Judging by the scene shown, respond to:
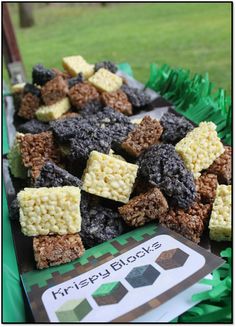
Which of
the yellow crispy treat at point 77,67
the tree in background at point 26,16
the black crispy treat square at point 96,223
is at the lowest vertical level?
the black crispy treat square at point 96,223

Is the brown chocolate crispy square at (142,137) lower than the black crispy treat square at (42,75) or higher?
lower

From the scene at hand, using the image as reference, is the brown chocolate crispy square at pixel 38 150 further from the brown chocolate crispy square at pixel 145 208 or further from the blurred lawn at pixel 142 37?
the blurred lawn at pixel 142 37

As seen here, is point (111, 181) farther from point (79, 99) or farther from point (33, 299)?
point (79, 99)

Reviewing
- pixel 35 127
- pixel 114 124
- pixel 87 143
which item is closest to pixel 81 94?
pixel 35 127

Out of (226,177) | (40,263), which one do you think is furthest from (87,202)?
(226,177)

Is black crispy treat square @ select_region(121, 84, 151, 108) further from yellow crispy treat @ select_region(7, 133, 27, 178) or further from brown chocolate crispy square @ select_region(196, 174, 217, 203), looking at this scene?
brown chocolate crispy square @ select_region(196, 174, 217, 203)

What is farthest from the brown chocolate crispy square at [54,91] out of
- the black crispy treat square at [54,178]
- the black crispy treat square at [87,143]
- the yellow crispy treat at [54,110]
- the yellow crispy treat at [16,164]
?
the black crispy treat square at [54,178]
